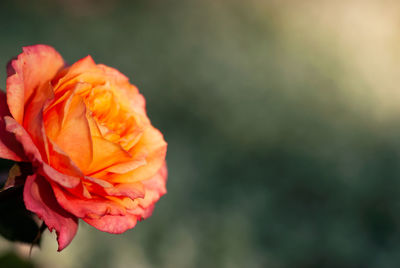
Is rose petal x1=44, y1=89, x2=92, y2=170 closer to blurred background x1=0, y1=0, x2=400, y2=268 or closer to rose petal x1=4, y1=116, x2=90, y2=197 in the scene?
rose petal x1=4, y1=116, x2=90, y2=197

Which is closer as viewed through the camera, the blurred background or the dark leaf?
the dark leaf

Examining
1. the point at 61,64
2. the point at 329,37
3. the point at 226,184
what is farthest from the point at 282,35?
the point at 61,64

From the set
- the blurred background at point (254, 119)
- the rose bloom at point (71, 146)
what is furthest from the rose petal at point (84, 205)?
the blurred background at point (254, 119)

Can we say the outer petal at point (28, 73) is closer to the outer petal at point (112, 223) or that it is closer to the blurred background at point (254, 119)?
the outer petal at point (112, 223)

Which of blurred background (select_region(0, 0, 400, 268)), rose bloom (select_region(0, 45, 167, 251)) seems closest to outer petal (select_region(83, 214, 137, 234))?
rose bloom (select_region(0, 45, 167, 251))

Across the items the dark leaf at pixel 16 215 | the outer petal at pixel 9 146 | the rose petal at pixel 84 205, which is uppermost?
the outer petal at pixel 9 146

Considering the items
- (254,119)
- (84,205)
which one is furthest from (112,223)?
(254,119)
